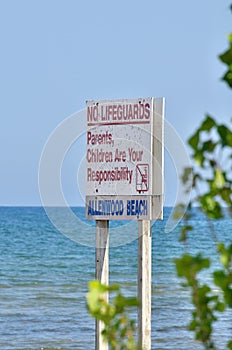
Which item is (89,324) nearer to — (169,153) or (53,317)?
(53,317)

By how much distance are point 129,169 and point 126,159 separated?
0.07 meters

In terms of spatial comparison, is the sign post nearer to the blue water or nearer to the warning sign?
the warning sign

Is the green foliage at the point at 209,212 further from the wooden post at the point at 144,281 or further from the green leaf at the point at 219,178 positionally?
A: the wooden post at the point at 144,281

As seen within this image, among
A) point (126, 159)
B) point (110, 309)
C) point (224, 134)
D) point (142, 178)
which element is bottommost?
point (110, 309)

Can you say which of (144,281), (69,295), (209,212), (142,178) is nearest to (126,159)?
(142,178)

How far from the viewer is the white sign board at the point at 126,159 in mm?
6945

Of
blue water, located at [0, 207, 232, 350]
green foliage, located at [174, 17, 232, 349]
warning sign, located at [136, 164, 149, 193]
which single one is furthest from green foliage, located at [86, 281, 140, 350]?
warning sign, located at [136, 164, 149, 193]

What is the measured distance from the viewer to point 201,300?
1.65m

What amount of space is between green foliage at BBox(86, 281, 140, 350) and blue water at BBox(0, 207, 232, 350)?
4.77ft

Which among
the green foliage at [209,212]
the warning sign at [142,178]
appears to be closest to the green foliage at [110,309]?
the green foliage at [209,212]

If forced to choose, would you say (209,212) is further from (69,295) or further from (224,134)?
(69,295)

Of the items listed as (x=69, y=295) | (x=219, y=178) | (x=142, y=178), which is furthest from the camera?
(x=69, y=295)

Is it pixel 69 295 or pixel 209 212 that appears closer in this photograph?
pixel 209 212

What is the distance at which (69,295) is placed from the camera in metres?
19.2
